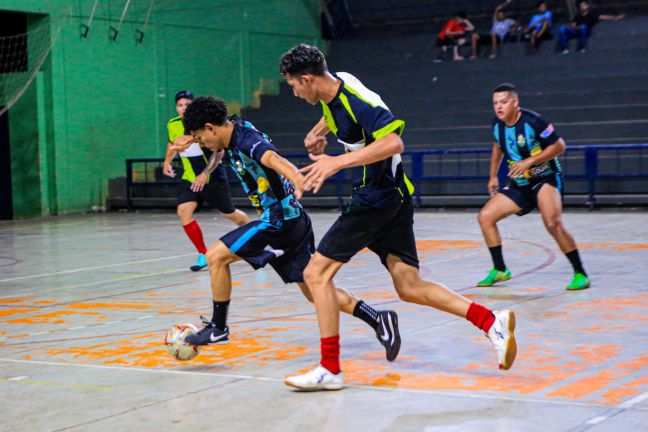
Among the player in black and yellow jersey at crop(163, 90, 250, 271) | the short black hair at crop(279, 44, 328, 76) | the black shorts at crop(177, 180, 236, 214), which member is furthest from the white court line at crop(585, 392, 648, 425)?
the black shorts at crop(177, 180, 236, 214)

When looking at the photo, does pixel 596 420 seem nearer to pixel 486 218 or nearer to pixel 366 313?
pixel 366 313

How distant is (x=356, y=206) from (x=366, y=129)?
48 cm

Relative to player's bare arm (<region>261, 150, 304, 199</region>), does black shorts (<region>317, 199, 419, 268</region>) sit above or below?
below

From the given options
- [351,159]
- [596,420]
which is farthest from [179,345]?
[596,420]

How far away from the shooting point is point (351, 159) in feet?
19.0

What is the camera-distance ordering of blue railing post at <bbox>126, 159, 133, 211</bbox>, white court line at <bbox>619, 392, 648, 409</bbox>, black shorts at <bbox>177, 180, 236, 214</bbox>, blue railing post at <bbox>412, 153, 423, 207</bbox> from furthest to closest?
blue railing post at <bbox>126, 159, 133, 211</bbox>
blue railing post at <bbox>412, 153, 423, 207</bbox>
black shorts at <bbox>177, 180, 236, 214</bbox>
white court line at <bbox>619, 392, 648, 409</bbox>

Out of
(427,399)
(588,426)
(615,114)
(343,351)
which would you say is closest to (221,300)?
(343,351)

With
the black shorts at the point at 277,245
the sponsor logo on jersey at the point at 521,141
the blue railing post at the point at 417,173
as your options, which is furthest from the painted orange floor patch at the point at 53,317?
the blue railing post at the point at 417,173

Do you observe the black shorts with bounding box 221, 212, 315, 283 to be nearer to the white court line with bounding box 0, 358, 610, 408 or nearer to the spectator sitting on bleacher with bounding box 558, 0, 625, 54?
the white court line with bounding box 0, 358, 610, 408

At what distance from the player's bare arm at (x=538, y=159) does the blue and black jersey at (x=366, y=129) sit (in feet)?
12.1

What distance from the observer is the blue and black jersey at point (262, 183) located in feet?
22.0

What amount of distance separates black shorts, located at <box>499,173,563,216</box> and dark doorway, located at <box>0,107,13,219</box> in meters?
16.3

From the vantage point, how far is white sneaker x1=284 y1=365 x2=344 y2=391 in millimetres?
5887

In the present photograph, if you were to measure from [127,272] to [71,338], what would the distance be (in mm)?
4415
